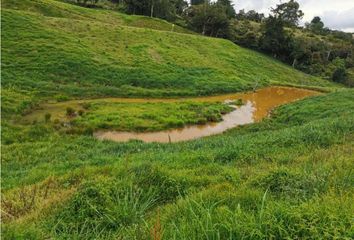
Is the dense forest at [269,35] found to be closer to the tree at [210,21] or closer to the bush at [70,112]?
the tree at [210,21]

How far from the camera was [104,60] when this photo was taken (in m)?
37.3

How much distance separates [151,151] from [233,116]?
15.3 m

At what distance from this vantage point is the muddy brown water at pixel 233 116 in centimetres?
2270

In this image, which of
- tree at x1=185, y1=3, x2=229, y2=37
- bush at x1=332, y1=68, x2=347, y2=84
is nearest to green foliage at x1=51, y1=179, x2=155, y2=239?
tree at x1=185, y1=3, x2=229, y2=37

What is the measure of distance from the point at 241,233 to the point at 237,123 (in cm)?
2423

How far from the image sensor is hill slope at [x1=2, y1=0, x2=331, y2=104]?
31688 millimetres

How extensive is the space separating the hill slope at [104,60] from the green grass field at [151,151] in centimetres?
16

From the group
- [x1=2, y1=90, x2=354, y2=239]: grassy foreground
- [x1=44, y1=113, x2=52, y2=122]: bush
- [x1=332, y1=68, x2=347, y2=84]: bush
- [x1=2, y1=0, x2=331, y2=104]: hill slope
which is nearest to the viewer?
[x1=2, y1=90, x2=354, y2=239]: grassy foreground

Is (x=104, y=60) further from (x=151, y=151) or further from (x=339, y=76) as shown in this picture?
(x=339, y=76)

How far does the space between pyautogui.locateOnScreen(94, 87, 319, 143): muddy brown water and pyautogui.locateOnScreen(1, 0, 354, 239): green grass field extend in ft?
3.60

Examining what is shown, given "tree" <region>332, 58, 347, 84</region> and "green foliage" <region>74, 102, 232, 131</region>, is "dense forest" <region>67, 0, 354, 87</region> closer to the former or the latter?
"tree" <region>332, 58, 347, 84</region>

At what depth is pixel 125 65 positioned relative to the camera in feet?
125

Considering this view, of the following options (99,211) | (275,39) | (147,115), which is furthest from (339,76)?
(99,211)

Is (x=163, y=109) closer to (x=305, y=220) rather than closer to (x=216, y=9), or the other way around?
(x=305, y=220)
